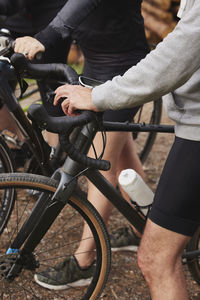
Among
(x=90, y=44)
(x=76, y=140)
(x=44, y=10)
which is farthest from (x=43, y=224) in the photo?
(x=44, y=10)

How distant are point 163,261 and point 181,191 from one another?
0.31 metres

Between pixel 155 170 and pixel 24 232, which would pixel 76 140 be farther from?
pixel 155 170

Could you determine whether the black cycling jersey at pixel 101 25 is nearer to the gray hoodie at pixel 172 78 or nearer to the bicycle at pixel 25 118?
the bicycle at pixel 25 118

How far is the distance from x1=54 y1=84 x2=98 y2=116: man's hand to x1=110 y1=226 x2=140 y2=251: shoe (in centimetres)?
146

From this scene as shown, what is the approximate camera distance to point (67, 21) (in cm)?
202

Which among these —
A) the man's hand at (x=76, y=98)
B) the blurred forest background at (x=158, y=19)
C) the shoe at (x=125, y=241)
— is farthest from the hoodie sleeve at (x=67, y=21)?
the blurred forest background at (x=158, y=19)

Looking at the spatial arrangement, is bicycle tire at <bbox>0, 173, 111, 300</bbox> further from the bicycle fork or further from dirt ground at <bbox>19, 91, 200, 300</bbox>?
dirt ground at <bbox>19, 91, 200, 300</bbox>

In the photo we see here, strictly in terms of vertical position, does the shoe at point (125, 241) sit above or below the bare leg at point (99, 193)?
below

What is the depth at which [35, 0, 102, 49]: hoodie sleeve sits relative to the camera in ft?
6.60

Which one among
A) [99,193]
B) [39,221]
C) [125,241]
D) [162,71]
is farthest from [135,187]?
[125,241]

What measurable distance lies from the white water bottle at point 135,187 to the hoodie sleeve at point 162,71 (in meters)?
0.58

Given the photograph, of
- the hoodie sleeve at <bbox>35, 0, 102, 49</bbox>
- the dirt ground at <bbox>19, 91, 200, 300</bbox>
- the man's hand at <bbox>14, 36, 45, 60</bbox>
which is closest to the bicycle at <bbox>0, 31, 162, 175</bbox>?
the man's hand at <bbox>14, 36, 45, 60</bbox>

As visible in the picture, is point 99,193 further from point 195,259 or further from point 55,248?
point 195,259

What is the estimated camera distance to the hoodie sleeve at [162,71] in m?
1.31
